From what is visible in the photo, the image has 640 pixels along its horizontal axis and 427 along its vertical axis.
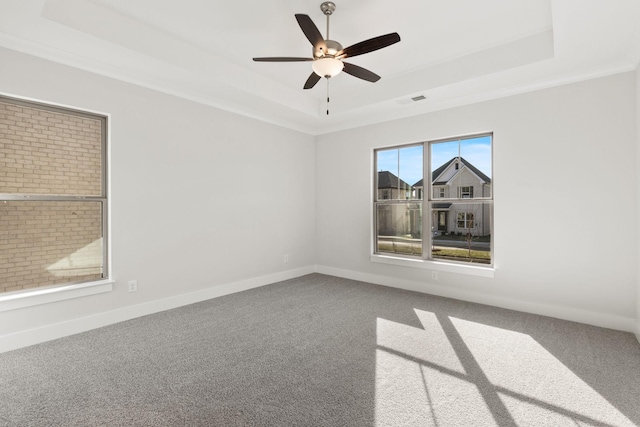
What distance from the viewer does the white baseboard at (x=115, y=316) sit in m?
2.77

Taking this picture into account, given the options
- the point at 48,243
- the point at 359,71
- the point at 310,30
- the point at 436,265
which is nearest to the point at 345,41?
the point at 359,71

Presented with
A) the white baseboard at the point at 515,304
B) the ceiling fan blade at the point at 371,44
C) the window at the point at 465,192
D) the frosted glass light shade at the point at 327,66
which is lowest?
the white baseboard at the point at 515,304

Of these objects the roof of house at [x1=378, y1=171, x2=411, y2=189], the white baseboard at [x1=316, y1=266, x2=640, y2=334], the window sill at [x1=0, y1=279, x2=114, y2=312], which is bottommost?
the white baseboard at [x1=316, y1=266, x2=640, y2=334]

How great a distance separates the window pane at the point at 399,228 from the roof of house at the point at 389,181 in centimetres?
29

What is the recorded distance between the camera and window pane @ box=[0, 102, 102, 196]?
2.78 meters

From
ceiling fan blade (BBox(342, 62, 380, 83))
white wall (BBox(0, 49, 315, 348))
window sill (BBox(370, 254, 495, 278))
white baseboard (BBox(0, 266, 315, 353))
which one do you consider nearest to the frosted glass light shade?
ceiling fan blade (BBox(342, 62, 380, 83))

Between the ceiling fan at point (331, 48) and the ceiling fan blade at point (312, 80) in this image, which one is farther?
the ceiling fan blade at point (312, 80)

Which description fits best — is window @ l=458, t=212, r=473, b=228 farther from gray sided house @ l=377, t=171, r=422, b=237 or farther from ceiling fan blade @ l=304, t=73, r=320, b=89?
ceiling fan blade @ l=304, t=73, r=320, b=89

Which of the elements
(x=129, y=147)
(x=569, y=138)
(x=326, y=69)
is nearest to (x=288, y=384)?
(x=326, y=69)

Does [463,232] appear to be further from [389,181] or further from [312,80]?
[312,80]

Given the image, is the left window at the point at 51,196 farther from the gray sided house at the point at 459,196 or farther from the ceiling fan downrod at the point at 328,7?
the gray sided house at the point at 459,196

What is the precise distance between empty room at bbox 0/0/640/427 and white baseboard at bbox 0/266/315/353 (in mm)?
17

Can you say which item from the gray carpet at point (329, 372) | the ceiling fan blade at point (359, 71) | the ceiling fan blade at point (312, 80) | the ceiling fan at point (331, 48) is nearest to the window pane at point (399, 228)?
the gray carpet at point (329, 372)

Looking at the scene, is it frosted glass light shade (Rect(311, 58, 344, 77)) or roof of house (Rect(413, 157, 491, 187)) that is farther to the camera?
roof of house (Rect(413, 157, 491, 187))
